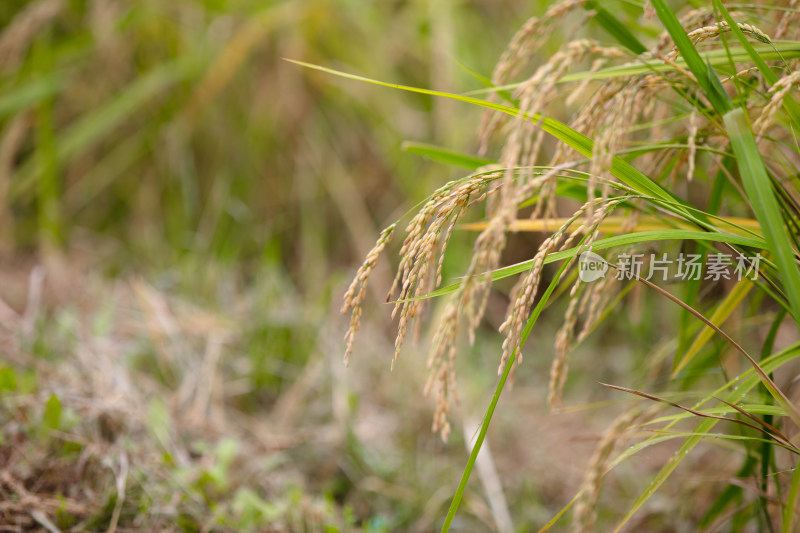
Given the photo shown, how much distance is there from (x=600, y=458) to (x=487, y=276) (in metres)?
0.34

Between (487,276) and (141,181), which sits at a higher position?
(487,276)

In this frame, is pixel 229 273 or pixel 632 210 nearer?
pixel 632 210

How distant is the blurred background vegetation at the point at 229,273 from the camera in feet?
3.81

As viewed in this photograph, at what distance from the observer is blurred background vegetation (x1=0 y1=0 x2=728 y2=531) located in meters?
1.16

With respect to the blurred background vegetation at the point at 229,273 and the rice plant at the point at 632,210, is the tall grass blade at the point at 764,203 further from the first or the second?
the blurred background vegetation at the point at 229,273

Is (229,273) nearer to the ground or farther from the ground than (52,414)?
nearer to the ground

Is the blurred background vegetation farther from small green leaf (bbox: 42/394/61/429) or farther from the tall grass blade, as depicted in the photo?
the tall grass blade

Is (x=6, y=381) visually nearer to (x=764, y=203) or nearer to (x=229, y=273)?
(x=229, y=273)

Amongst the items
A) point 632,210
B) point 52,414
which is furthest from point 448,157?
point 52,414

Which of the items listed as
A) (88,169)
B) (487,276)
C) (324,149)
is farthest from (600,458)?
(88,169)

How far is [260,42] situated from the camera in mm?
2512

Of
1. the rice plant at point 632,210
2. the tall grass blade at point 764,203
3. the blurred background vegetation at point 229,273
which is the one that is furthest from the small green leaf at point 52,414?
the tall grass blade at point 764,203

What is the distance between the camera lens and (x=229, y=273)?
2164 mm

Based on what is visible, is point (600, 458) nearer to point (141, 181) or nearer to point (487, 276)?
point (487, 276)
